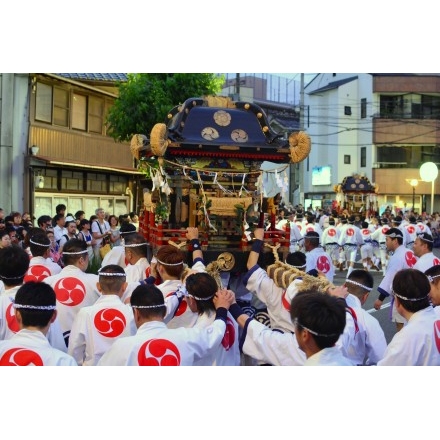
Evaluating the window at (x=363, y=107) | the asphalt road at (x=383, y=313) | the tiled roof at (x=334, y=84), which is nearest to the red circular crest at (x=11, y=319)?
the asphalt road at (x=383, y=313)

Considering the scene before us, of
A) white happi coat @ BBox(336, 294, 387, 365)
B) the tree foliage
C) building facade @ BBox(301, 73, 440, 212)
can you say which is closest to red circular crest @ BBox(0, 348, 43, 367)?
white happi coat @ BBox(336, 294, 387, 365)

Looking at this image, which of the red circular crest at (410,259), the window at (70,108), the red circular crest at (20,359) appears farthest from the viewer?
the window at (70,108)

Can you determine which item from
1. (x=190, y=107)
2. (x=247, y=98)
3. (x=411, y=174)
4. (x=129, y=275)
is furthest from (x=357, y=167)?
(x=129, y=275)

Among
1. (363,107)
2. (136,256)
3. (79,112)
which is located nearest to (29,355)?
(136,256)

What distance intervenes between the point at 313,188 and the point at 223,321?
3260 cm

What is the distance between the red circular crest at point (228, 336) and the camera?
3.70 metres

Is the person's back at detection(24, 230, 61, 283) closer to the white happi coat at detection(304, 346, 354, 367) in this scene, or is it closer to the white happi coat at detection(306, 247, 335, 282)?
the white happi coat at detection(304, 346, 354, 367)

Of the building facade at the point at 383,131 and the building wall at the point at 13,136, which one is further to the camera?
the building facade at the point at 383,131

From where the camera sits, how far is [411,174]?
31.7m

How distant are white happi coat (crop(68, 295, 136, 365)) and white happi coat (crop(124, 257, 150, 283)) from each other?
181cm

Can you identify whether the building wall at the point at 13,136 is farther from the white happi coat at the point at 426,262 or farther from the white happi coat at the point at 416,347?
the white happi coat at the point at 416,347

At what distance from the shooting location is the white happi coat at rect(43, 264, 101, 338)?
14.9 ft

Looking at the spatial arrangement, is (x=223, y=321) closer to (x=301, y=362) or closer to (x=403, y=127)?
(x=301, y=362)

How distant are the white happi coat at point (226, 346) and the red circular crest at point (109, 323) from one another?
52 cm
